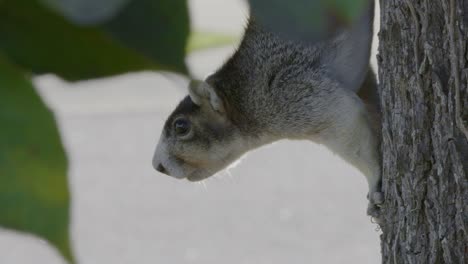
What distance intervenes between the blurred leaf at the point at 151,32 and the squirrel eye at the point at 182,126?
182 cm

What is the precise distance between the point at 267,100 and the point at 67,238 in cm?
163

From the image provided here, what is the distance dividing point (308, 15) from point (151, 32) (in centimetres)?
8

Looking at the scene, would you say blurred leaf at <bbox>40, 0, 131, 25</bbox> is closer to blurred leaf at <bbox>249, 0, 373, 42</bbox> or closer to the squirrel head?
blurred leaf at <bbox>249, 0, 373, 42</bbox>

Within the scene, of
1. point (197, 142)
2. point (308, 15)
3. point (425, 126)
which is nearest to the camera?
point (308, 15)

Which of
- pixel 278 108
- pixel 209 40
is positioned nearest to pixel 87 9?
pixel 209 40

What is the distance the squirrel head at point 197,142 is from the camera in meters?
2.06

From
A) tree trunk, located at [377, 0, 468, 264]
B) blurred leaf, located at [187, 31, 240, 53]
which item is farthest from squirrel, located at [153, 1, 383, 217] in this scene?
blurred leaf, located at [187, 31, 240, 53]

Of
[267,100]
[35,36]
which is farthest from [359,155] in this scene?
[35,36]

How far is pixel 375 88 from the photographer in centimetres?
189

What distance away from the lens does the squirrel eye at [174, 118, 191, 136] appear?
2.12 metres

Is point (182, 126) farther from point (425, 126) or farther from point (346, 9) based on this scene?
point (346, 9)

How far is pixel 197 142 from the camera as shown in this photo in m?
2.11

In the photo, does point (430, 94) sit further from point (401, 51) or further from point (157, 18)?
point (157, 18)

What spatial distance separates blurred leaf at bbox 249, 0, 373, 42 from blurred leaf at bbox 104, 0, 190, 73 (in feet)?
0.21
